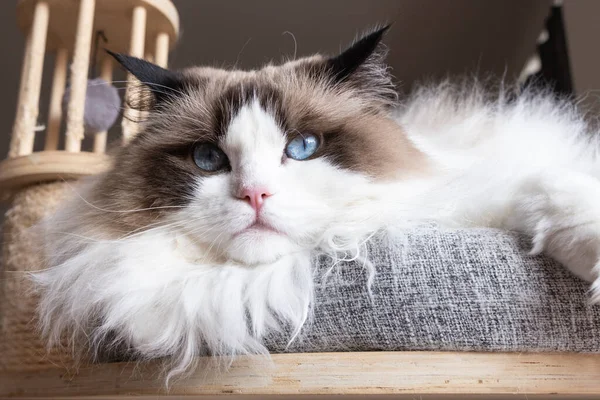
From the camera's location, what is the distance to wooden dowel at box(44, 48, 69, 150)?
2.04 metres

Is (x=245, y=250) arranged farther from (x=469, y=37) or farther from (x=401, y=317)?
(x=469, y=37)

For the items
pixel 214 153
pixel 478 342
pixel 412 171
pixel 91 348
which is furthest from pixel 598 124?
pixel 91 348

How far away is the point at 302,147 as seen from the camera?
40.1 inches

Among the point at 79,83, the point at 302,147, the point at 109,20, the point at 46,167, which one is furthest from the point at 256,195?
the point at 109,20

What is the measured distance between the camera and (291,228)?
928 mm

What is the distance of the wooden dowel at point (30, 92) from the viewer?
6.15 feet

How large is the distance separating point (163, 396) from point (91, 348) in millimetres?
181

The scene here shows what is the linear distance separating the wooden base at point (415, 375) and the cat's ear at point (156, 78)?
64 centimetres

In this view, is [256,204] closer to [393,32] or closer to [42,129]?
[42,129]

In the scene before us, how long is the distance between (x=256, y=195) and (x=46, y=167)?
3.69 feet

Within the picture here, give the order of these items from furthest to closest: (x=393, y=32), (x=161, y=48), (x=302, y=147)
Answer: (x=393, y=32), (x=161, y=48), (x=302, y=147)

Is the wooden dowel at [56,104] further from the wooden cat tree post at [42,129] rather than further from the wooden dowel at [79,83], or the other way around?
the wooden dowel at [79,83]

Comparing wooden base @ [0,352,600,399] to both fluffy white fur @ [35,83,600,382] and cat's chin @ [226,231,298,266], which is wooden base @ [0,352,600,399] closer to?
fluffy white fur @ [35,83,600,382]

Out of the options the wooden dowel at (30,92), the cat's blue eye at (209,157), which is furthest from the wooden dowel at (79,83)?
the cat's blue eye at (209,157)
